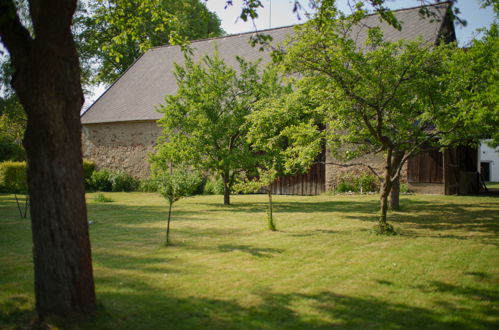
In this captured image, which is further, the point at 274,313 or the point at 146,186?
the point at 146,186

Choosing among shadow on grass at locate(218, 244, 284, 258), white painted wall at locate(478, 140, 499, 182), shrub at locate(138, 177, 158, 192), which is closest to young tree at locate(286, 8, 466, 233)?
shadow on grass at locate(218, 244, 284, 258)

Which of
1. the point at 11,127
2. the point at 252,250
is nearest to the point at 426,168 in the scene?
the point at 252,250

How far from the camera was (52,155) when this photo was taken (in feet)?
12.9

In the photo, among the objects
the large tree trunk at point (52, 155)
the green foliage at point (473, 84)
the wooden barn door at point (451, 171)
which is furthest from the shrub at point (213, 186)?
the large tree trunk at point (52, 155)

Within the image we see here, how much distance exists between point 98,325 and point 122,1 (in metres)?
5.72

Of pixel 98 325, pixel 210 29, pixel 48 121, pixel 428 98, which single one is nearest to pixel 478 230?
pixel 428 98

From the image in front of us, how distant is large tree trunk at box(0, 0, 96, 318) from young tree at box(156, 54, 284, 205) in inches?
400

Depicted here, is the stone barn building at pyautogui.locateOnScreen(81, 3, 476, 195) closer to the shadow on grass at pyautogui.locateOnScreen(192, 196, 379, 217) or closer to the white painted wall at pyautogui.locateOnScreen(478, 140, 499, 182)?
the shadow on grass at pyautogui.locateOnScreen(192, 196, 379, 217)

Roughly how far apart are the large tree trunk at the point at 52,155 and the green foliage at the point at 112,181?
20154 mm

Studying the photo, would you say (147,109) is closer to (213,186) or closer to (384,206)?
(213,186)

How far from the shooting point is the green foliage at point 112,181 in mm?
23609

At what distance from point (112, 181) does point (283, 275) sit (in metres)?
19.6

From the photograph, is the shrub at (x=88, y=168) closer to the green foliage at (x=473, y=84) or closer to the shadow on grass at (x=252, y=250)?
the shadow on grass at (x=252, y=250)

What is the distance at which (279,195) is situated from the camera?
785 inches
